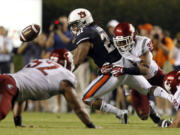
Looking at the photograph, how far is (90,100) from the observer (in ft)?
28.2

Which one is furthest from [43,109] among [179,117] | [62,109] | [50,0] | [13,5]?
[50,0]

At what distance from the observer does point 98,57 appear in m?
8.71

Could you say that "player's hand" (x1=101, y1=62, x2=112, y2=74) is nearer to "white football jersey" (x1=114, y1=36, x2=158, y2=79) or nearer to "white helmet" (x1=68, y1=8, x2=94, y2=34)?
"white football jersey" (x1=114, y1=36, x2=158, y2=79)

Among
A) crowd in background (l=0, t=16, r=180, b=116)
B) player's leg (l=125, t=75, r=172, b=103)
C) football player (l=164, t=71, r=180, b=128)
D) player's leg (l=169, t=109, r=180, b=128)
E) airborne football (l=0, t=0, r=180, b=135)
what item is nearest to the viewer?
airborne football (l=0, t=0, r=180, b=135)

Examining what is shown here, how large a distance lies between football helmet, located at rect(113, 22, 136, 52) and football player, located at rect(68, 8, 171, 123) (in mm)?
306

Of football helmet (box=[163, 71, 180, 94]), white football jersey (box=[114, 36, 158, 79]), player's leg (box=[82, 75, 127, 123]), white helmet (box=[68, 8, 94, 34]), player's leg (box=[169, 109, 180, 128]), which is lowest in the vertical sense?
player's leg (box=[169, 109, 180, 128])

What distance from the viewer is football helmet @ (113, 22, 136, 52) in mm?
8289

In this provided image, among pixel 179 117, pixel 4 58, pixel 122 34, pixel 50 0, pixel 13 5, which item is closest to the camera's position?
pixel 179 117

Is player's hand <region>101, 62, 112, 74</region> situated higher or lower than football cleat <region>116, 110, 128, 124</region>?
higher

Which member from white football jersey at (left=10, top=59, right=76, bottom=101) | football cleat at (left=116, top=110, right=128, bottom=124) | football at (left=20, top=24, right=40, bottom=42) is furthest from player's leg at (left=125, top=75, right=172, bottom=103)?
white football jersey at (left=10, top=59, right=76, bottom=101)

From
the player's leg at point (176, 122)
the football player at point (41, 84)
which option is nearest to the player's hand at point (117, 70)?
the player's leg at point (176, 122)

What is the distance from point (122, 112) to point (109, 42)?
103 cm

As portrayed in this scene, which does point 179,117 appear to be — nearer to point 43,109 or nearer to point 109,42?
point 109,42

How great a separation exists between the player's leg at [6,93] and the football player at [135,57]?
210 cm
